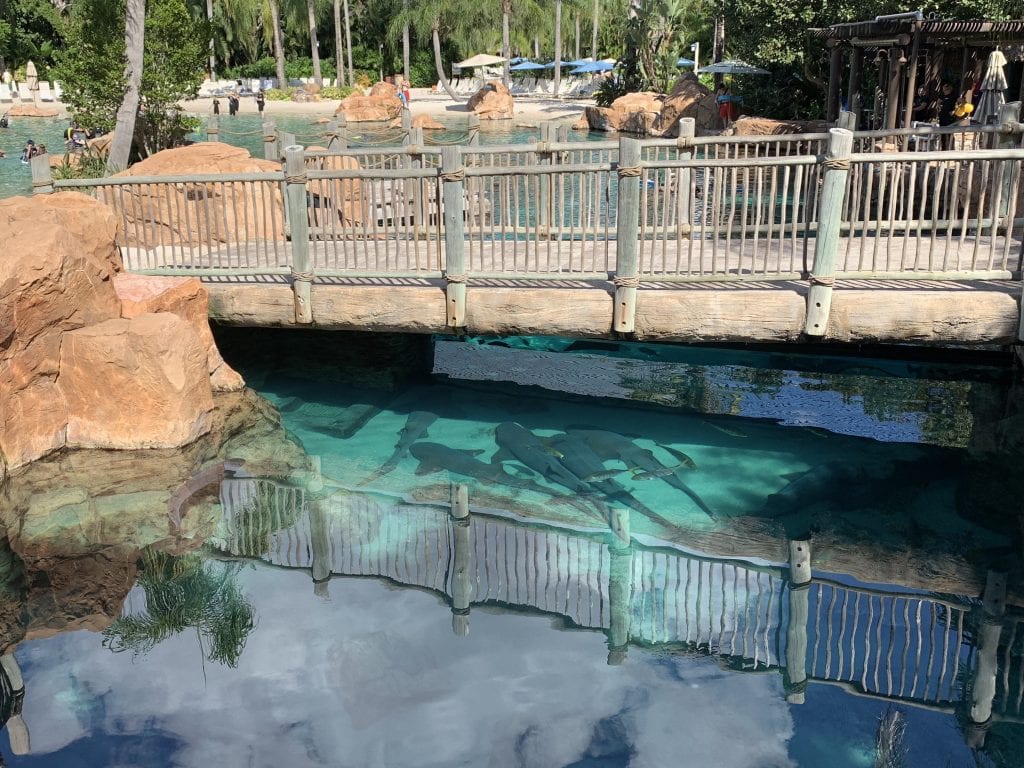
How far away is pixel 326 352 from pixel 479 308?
4172 millimetres

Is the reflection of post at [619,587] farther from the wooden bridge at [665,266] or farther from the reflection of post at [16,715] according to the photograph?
the reflection of post at [16,715]

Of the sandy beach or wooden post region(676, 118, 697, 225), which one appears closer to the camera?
wooden post region(676, 118, 697, 225)

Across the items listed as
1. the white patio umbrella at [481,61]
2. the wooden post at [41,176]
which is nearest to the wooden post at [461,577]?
the wooden post at [41,176]

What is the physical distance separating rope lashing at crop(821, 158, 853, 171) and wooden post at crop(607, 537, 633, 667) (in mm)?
3467

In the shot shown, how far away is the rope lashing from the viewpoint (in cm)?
855

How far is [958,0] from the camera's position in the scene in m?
24.4

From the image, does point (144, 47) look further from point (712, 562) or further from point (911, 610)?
point (911, 610)

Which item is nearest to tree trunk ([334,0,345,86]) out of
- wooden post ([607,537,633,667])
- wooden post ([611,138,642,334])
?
wooden post ([611,138,642,334])

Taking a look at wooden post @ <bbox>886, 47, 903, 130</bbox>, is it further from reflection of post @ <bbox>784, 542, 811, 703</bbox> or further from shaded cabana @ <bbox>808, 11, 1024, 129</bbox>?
reflection of post @ <bbox>784, 542, 811, 703</bbox>

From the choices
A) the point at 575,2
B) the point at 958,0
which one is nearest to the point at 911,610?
the point at 958,0

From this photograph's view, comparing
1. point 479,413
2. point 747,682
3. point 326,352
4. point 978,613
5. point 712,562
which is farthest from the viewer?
point 326,352

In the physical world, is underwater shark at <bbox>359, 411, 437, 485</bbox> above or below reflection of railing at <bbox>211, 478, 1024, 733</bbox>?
above

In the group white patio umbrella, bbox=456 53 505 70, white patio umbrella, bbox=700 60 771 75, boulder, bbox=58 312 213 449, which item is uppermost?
white patio umbrella, bbox=456 53 505 70

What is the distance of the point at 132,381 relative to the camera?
32.1ft
